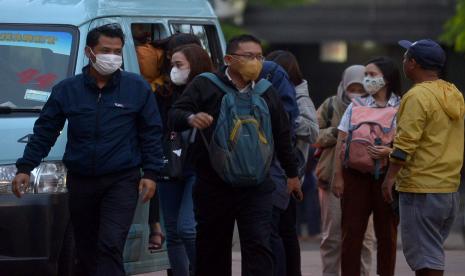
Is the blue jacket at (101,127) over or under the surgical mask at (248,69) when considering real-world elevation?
under

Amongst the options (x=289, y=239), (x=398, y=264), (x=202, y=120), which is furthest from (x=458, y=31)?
(x=202, y=120)

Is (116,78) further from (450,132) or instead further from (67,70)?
(450,132)

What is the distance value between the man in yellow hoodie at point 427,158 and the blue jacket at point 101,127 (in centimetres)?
144

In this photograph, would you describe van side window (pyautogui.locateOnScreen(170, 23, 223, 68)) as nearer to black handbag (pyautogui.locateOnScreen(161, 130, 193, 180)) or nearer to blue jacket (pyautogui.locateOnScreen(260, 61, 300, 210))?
Result: black handbag (pyautogui.locateOnScreen(161, 130, 193, 180))

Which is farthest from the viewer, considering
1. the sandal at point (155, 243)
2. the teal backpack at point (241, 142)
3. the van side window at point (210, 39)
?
the van side window at point (210, 39)

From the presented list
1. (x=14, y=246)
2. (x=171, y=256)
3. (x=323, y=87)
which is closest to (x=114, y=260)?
(x=14, y=246)

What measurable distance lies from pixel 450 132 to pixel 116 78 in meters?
1.99

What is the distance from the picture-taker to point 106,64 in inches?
312

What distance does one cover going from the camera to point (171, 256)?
9.36 metres

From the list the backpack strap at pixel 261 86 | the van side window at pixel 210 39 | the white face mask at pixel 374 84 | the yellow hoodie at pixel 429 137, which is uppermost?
the van side window at pixel 210 39

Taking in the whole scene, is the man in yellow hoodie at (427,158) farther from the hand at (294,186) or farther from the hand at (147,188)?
the hand at (147,188)

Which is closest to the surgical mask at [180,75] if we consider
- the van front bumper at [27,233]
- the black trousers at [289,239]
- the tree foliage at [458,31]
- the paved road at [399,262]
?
the black trousers at [289,239]

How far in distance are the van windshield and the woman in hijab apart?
6.98ft

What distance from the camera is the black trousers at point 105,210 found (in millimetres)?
7852
